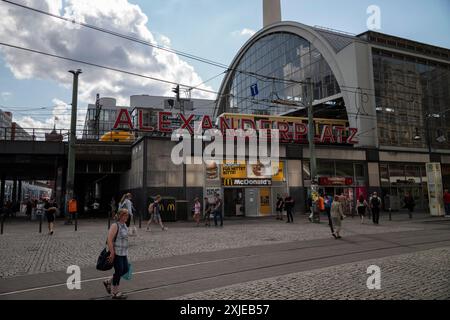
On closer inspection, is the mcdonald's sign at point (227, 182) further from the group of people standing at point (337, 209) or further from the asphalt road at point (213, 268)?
the asphalt road at point (213, 268)

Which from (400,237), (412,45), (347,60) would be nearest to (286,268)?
(400,237)

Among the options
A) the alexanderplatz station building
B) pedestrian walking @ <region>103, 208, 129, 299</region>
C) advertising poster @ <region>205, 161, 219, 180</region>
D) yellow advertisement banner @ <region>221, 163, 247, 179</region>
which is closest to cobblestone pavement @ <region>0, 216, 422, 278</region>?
pedestrian walking @ <region>103, 208, 129, 299</region>

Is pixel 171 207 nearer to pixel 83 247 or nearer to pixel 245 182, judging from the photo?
pixel 245 182

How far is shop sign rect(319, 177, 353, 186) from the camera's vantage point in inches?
1290

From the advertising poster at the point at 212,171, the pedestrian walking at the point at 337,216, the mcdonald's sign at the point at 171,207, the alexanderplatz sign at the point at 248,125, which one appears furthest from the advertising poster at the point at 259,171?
the pedestrian walking at the point at 337,216

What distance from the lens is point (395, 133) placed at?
41.0 metres

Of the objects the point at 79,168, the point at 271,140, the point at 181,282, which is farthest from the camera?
the point at 79,168

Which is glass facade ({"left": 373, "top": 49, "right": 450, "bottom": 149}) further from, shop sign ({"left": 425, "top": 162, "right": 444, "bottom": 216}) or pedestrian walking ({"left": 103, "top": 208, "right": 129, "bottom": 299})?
pedestrian walking ({"left": 103, "top": 208, "right": 129, "bottom": 299})

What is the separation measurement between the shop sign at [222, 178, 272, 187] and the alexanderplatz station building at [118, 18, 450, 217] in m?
0.09

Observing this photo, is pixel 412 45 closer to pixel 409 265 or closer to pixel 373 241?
pixel 373 241

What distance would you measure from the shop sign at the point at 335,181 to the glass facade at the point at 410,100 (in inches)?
351

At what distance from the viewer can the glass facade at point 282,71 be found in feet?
149
